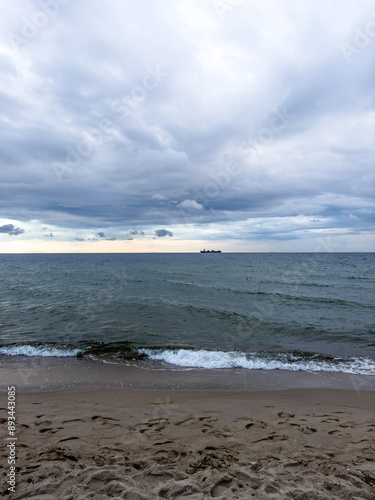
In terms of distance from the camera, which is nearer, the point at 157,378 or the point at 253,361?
the point at 157,378

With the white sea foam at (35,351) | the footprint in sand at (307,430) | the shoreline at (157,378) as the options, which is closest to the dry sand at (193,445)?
the footprint in sand at (307,430)

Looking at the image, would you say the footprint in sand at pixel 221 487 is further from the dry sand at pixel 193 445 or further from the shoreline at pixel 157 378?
the shoreline at pixel 157 378

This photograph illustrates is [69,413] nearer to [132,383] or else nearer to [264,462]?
[132,383]

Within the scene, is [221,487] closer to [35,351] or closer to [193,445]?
[193,445]

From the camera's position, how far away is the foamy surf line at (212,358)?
11.0 metres

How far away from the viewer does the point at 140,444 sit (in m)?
5.55

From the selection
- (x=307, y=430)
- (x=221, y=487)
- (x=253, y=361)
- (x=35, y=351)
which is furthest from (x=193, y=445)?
(x=35, y=351)

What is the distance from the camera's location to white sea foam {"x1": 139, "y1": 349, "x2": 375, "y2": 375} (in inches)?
428

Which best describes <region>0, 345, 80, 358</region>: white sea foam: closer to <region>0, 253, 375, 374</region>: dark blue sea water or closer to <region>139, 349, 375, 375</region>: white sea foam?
<region>0, 253, 375, 374</region>: dark blue sea water

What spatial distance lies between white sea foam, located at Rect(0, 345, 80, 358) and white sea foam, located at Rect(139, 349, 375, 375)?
3.27 meters

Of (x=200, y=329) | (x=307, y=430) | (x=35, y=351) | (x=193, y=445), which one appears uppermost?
(x=193, y=445)

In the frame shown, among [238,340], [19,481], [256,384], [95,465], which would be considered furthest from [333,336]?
[19,481]

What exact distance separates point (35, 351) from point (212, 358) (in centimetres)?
787

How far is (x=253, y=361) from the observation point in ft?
37.6
